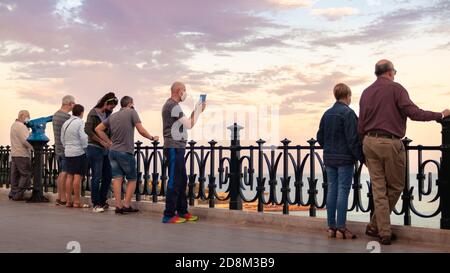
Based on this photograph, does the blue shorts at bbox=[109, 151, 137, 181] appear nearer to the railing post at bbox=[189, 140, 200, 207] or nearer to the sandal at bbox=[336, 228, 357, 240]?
the railing post at bbox=[189, 140, 200, 207]

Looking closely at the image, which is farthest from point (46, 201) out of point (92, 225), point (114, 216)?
point (92, 225)

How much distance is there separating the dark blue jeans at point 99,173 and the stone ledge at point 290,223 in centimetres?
68

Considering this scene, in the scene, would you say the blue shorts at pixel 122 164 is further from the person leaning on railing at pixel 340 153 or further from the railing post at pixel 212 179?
the person leaning on railing at pixel 340 153

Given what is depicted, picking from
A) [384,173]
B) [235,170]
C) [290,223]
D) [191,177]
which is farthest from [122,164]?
[384,173]

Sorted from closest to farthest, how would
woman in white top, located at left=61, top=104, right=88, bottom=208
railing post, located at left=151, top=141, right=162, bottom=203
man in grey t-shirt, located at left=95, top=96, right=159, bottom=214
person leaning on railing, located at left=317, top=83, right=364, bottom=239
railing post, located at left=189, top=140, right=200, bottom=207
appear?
person leaning on railing, located at left=317, top=83, right=364, bottom=239 < man in grey t-shirt, located at left=95, top=96, right=159, bottom=214 < railing post, located at left=189, top=140, right=200, bottom=207 < woman in white top, located at left=61, top=104, right=88, bottom=208 < railing post, located at left=151, top=141, right=162, bottom=203

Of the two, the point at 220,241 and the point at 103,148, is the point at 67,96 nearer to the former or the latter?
the point at 103,148

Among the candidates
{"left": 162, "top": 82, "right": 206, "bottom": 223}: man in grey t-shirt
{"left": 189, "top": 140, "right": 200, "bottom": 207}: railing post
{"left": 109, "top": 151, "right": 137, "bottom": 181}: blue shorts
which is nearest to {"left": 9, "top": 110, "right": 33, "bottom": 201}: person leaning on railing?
{"left": 109, "top": 151, "right": 137, "bottom": 181}: blue shorts

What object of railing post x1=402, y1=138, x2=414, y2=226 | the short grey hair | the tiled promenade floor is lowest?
the tiled promenade floor

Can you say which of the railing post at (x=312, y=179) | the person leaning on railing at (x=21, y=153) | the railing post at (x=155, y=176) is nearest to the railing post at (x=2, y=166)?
the person leaning on railing at (x=21, y=153)

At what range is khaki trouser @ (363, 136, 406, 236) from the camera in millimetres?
7023

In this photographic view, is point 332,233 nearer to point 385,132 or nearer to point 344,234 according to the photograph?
point 344,234

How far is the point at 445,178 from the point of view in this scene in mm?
7551

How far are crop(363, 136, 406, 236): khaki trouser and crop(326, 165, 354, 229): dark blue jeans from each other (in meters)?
0.33

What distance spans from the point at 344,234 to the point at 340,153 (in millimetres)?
1113
